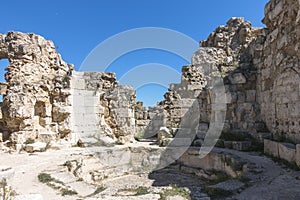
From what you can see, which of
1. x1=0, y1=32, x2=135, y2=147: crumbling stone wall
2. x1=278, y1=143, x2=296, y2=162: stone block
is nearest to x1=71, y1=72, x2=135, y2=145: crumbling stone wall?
x1=0, y1=32, x2=135, y2=147: crumbling stone wall

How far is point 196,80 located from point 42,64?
753 centimetres

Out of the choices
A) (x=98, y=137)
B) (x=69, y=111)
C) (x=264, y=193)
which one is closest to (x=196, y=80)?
(x=98, y=137)

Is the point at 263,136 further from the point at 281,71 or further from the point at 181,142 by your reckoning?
the point at 181,142

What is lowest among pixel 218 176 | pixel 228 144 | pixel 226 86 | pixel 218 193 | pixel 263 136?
pixel 218 176

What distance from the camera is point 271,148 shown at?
5.92 metres

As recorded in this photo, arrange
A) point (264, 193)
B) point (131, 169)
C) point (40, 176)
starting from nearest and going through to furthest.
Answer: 1. point (264, 193)
2. point (40, 176)
3. point (131, 169)

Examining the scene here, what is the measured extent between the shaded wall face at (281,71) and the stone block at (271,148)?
1.68ft

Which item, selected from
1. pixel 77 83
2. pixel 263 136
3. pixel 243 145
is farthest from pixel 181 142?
pixel 77 83

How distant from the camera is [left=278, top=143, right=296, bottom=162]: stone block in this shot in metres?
4.71

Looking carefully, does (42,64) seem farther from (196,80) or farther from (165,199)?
(165,199)

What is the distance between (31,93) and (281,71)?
31.4 ft

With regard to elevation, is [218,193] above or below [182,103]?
below

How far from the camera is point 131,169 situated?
777 cm

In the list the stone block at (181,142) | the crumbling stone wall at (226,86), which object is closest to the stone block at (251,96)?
the crumbling stone wall at (226,86)
